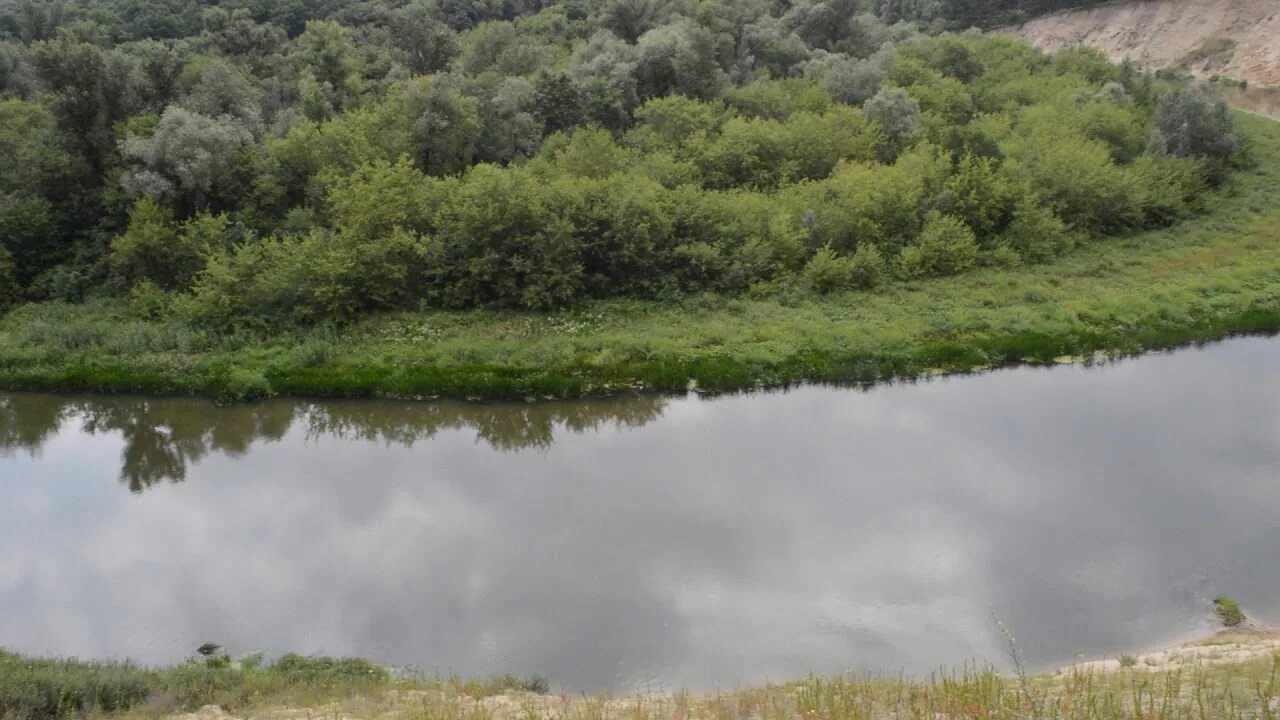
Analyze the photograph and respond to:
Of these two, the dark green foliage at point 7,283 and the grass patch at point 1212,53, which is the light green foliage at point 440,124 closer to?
the dark green foliage at point 7,283

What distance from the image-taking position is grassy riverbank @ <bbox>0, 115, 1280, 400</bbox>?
24.1 metres

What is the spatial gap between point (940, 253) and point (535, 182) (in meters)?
13.1

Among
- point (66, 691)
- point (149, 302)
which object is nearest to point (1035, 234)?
point (149, 302)

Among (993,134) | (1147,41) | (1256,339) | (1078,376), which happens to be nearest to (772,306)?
(1078,376)

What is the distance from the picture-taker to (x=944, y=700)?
9.77m

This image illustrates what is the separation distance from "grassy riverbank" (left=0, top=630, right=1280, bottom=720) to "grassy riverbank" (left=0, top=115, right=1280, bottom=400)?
1091 cm

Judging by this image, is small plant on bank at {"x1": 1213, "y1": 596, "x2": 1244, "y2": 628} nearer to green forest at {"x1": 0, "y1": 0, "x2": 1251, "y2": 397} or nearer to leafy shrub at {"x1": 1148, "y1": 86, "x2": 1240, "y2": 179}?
green forest at {"x1": 0, "y1": 0, "x2": 1251, "y2": 397}

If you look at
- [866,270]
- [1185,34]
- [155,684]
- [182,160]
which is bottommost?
[155,684]

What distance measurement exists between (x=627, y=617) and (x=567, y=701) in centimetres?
317

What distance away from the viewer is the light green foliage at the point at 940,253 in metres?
29.3

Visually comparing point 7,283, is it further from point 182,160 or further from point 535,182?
point 535,182

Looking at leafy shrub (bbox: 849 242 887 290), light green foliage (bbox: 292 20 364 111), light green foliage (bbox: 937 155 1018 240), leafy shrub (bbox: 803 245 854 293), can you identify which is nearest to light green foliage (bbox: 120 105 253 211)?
light green foliage (bbox: 292 20 364 111)

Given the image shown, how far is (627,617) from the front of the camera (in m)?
15.3

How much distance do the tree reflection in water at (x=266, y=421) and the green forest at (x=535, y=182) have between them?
3052mm
